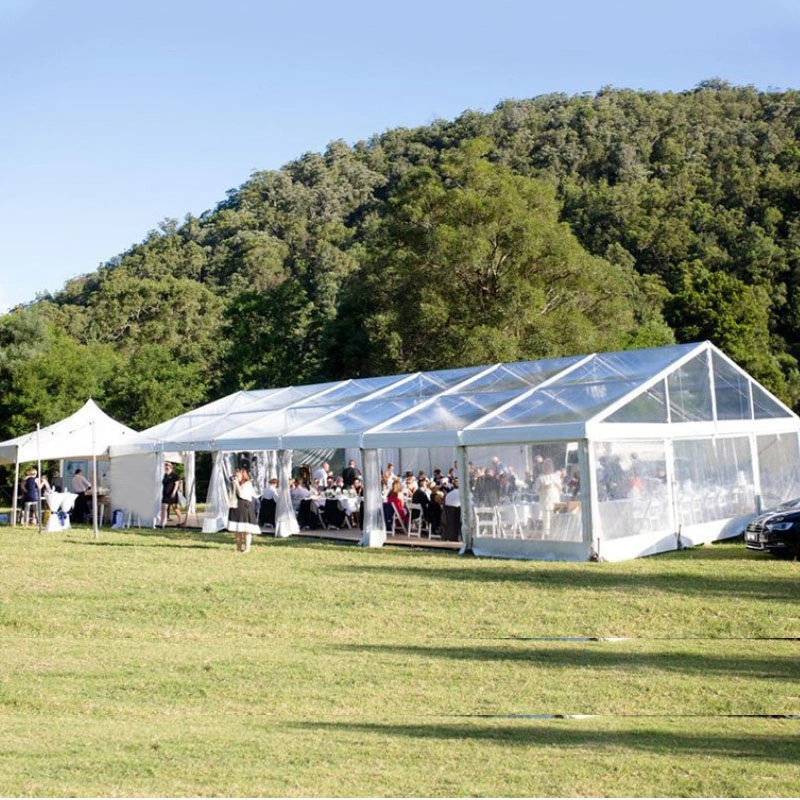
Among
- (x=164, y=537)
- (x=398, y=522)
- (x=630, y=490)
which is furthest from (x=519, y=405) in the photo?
(x=164, y=537)

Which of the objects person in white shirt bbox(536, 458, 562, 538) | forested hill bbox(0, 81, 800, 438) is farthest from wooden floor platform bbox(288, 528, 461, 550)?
forested hill bbox(0, 81, 800, 438)

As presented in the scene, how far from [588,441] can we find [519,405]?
2.15 m

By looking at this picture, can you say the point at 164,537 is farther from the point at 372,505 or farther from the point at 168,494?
the point at 372,505

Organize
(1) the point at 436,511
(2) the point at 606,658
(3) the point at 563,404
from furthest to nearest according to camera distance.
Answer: (1) the point at 436,511
(3) the point at 563,404
(2) the point at 606,658

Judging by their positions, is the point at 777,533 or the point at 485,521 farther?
the point at 485,521

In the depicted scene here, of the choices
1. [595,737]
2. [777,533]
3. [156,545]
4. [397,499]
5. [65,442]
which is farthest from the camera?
[65,442]

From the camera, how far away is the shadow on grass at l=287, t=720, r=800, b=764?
5.38 m

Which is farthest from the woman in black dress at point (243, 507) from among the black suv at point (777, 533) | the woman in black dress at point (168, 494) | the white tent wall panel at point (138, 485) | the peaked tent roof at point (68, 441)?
the peaked tent roof at point (68, 441)

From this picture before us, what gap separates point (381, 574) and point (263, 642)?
4.44m

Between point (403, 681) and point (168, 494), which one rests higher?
point (168, 494)

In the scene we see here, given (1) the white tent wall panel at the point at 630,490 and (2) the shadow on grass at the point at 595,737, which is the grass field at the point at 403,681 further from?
(1) the white tent wall panel at the point at 630,490

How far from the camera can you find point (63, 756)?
532 cm

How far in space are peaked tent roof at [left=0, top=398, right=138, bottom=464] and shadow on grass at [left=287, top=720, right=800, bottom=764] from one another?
1813cm

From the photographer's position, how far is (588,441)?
14602 mm
